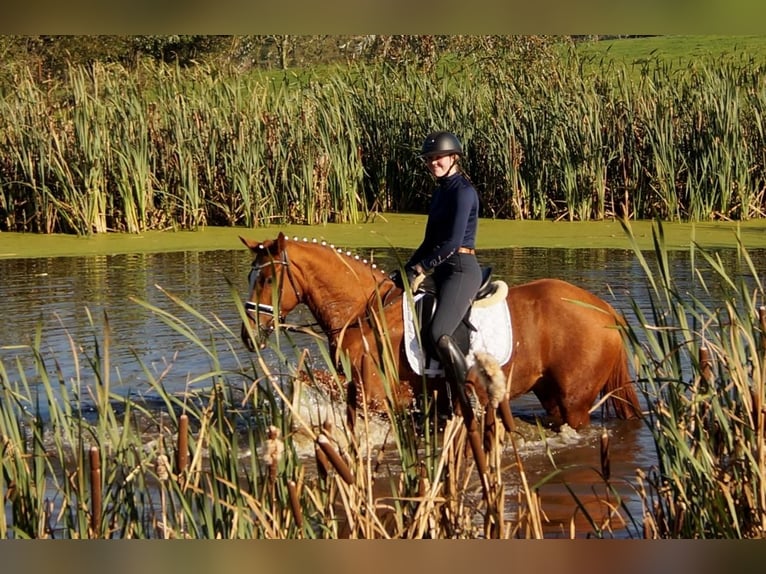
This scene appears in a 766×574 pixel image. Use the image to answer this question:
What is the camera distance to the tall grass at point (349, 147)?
1372 centimetres

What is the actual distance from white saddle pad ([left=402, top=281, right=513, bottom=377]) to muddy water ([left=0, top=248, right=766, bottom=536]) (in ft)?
1.92

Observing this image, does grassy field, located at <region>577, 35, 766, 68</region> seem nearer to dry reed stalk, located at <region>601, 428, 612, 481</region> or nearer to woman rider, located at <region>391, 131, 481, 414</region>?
woman rider, located at <region>391, 131, 481, 414</region>

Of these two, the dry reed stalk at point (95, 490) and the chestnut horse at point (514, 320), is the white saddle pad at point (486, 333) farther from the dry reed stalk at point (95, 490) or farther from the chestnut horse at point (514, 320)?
the dry reed stalk at point (95, 490)

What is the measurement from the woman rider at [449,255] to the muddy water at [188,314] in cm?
77

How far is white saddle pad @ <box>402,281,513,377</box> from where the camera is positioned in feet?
20.2

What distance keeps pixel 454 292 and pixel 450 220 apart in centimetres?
37

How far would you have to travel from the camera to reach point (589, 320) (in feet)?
20.9

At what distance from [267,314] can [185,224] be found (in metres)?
8.45

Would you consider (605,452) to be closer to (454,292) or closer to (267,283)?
(454,292)

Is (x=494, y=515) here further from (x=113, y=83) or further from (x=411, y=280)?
(x=113, y=83)

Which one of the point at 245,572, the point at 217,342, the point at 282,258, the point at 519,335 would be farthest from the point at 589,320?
the point at 245,572

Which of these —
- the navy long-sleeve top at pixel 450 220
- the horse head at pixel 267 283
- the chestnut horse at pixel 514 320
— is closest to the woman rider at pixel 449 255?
the navy long-sleeve top at pixel 450 220

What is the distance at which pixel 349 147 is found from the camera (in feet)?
48.8

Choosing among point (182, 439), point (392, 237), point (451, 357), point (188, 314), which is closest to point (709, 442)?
point (182, 439)
